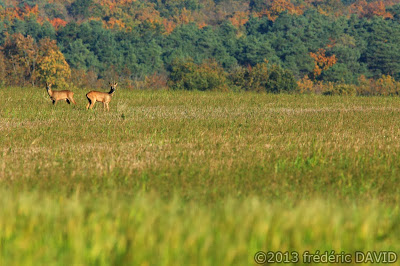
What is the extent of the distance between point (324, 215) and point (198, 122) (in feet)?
54.7

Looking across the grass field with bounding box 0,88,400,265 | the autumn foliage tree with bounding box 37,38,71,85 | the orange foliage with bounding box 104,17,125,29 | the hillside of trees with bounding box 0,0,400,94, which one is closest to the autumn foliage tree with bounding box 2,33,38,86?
the hillside of trees with bounding box 0,0,400,94

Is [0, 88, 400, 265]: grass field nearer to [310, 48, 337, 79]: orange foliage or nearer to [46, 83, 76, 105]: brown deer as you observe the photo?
[46, 83, 76, 105]: brown deer

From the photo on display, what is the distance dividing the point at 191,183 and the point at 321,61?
96679mm

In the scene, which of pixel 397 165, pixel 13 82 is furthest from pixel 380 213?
Result: pixel 13 82

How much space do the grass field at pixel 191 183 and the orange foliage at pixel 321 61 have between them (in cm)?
7339

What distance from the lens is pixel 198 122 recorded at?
74.7 ft

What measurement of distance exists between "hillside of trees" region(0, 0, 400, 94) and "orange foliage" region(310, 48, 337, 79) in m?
0.16

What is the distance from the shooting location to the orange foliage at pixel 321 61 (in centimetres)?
10113

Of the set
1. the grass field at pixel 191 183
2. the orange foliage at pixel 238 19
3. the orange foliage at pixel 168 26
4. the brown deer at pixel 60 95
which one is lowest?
the orange foliage at pixel 168 26

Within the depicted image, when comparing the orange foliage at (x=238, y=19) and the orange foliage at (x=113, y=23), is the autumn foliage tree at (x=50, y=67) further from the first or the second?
the orange foliage at (x=238, y=19)

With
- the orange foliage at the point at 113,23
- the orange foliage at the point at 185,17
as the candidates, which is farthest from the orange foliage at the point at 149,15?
the orange foliage at the point at 185,17

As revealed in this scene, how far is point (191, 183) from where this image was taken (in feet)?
35.6

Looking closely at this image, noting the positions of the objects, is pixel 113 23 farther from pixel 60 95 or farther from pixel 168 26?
pixel 60 95

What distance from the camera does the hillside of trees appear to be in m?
73.6
